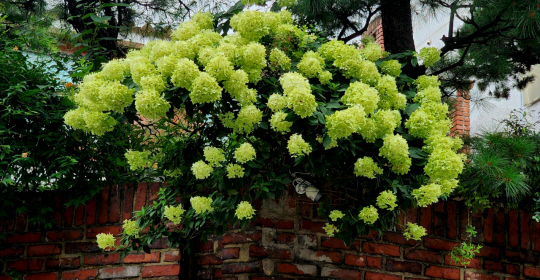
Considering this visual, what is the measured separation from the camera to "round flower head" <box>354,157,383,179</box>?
171 centimetres

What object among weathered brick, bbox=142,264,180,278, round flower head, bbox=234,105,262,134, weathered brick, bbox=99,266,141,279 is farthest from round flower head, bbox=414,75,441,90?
weathered brick, bbox=99,266,141,279

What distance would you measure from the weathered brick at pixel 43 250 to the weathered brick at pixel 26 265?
36mm

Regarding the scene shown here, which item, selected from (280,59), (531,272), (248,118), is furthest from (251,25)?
(531,272)

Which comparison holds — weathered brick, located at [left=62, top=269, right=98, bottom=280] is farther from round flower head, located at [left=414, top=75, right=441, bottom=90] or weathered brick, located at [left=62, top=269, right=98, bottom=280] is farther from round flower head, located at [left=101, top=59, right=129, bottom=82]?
round flower head, located at [left=414, top=75, right=441, bottom=90]

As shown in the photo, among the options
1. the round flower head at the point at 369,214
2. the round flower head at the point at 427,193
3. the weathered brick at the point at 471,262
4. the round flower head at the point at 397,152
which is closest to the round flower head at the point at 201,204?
the round flower head at the point at 369,214

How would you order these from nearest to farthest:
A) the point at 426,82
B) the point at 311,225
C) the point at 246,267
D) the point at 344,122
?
the point at 344,122
the point at 426,82
the point at 246,267
the point at 311,225

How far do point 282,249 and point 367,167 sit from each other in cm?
71

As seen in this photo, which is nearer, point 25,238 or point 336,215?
point 336,215

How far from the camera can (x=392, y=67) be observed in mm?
2057

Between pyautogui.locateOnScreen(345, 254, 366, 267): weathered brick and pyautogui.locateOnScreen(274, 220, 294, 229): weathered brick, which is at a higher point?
pyautogui.locateOnScreen(274, 220, 294, 229): weathered brick

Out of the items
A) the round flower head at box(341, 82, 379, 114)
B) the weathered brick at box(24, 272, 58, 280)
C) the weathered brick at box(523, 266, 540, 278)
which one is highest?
the round flower head at box(341, 82, 379, 114)

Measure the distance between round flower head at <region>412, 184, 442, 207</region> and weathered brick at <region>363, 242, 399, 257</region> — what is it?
2.20 feet

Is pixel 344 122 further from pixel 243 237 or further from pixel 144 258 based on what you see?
pixel 144 258

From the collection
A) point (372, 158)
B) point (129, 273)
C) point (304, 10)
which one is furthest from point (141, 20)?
point (372, 158)
